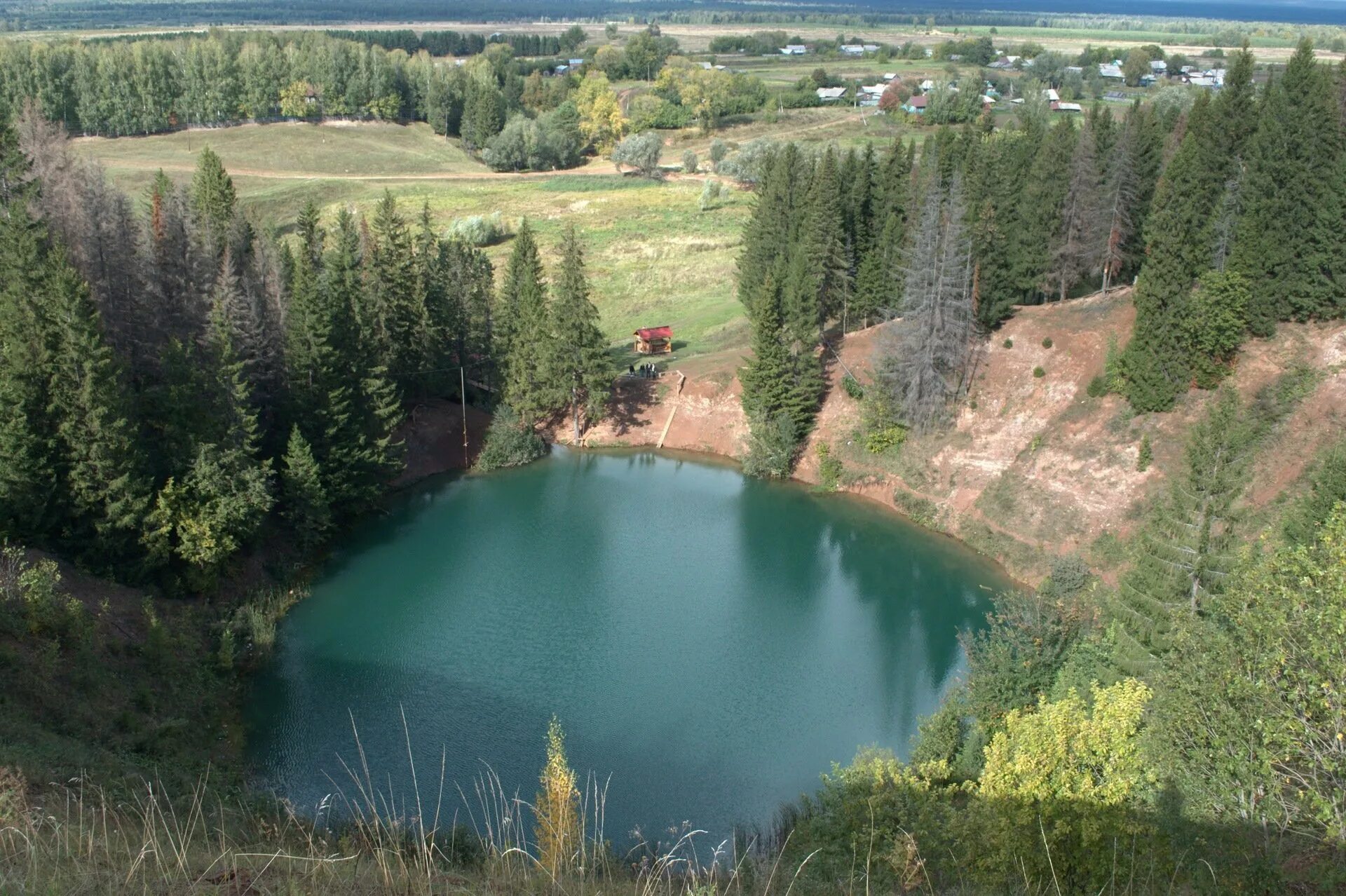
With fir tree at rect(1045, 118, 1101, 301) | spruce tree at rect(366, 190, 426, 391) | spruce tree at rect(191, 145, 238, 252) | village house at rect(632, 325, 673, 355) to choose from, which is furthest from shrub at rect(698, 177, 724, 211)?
spruce tree at rect(191, 145, 238, 252)

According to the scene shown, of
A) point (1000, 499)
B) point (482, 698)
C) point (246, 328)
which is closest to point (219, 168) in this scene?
point (246, 328)

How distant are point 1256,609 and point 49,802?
1951 cm

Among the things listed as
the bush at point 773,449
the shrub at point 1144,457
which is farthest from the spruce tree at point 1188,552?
the bush at point 773,449

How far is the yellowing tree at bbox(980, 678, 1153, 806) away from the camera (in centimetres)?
2144

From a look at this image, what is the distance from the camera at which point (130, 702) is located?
30188 millimetres

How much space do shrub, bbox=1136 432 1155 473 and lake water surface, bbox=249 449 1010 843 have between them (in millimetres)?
7358

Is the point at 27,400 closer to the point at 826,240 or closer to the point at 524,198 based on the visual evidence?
the point at 826,240

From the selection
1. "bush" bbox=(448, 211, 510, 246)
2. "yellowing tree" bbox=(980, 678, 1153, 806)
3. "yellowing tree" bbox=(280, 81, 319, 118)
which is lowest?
"yellowing tree" bbox=(980, 678, 1153, 806)

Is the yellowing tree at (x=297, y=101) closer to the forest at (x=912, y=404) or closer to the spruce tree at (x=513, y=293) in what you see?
the forest at (x=912, y=404)

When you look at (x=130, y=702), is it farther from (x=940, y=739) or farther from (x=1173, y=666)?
(x=1173, y=666)

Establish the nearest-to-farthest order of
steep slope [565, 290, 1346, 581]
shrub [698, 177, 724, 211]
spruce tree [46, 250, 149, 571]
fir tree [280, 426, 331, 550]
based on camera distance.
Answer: spruce tree [46, 250, 149, 571] → fir tree [280, 426, 331, 550] → steep slope [565, 290, 1346, 581] → shrub [698, 177, 724, 211]

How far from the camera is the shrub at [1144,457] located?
44562 millimetres

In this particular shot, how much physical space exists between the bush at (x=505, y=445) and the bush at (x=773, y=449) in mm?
11154

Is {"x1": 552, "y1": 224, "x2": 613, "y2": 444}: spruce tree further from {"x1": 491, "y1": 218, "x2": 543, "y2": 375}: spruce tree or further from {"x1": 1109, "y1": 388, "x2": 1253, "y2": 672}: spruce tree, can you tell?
{"x1": 1109, "y1": 388, "x2": 1253, "y2": 672}: spruce tree
